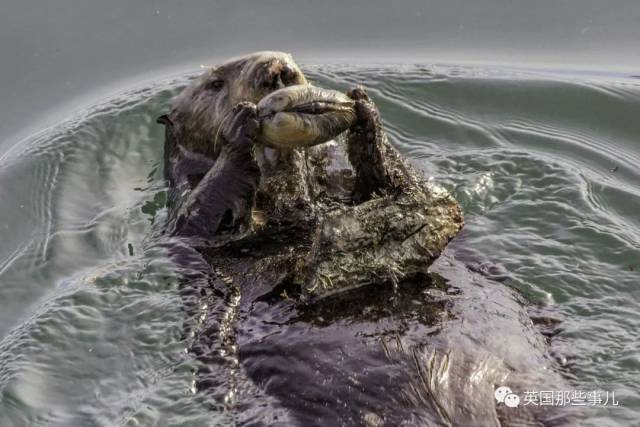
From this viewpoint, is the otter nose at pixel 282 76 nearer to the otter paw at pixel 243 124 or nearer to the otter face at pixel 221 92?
the otter face at pixel 221 92

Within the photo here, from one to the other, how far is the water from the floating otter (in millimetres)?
246

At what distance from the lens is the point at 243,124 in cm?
361

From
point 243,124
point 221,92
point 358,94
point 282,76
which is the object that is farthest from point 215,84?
point 358,94

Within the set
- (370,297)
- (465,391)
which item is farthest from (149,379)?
(465,391)

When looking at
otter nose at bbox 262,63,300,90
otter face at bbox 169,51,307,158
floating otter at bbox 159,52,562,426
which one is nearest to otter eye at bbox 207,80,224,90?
otter face at bbox 169,51,307,158

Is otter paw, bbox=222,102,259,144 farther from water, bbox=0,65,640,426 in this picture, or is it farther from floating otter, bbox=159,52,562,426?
water, bbox=0,65,640,426

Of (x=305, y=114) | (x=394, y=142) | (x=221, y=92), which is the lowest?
(x=394, y=142)

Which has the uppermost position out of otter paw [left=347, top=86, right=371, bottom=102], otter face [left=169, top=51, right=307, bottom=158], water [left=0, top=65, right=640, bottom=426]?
otter paw [left=347, top=86, right=371, bottom=102]

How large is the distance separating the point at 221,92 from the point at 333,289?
1.51m

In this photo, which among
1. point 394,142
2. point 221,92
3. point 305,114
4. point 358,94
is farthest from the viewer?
point 394,142

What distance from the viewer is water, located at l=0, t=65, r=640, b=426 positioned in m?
3.71

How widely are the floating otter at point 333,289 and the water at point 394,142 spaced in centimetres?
25

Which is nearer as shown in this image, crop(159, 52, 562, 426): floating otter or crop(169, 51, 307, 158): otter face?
crop(159, 52, 562, 426): floating otter

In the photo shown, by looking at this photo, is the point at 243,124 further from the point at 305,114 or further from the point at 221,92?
the point at 221,92
